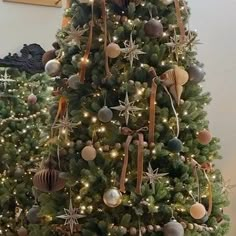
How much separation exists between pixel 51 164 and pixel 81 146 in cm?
15

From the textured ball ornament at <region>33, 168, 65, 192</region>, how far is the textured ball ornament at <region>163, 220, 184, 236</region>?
0.38 metres

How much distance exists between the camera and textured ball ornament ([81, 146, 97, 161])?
1531 millimetres

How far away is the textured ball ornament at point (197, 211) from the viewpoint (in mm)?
1549

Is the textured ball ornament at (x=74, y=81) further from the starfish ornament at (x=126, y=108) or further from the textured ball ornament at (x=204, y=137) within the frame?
the textured ball ornament at (x=204, y=137)

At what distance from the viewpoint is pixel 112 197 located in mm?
1487

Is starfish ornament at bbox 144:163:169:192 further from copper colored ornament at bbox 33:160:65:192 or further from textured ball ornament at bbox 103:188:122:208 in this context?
copper colored ornament at bbox 33:160:65:192

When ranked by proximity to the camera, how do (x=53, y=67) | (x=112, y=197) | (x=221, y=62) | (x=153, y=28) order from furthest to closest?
(x=221, y=62) < (x=53, y=67) < (x=153, y=28) < (x=112, y=197)

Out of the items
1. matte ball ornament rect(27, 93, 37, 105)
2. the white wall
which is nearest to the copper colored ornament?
matte ball ornament rect(27, 93, 37, 105)

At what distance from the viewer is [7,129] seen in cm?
233

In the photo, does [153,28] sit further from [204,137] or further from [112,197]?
[112,197]

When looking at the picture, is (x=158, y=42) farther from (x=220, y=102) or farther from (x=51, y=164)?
(x=220, y=102)

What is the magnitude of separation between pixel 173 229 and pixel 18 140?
3.62 ft

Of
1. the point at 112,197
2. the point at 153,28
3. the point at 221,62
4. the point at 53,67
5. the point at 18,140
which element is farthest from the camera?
the point at 221,62

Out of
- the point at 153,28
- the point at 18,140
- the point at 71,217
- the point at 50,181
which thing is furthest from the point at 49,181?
the point at 18,140
